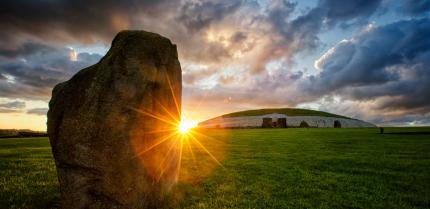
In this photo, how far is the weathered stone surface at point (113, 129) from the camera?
6.02 m

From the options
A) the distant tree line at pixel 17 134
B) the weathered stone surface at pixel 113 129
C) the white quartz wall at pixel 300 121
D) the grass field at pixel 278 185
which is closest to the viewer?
the weathered stone surface at pixel 113 129

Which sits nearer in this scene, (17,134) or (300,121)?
(17,134)

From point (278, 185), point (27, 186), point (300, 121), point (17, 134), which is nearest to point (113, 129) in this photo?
point (27, 186)

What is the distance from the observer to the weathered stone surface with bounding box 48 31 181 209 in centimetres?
602

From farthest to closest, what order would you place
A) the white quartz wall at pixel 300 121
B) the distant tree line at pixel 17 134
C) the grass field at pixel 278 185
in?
the white quartz wall at pixel 300 121 < the distant tree line at pixel 17 134 < the grass field at pixel 278 185

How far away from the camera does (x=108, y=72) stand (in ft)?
21.4

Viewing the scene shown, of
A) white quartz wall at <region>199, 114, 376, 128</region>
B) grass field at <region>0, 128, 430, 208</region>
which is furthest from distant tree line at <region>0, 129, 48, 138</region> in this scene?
white quartz wall at <region>199, 114, 376, 128</region>

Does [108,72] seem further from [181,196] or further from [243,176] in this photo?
[243,176]

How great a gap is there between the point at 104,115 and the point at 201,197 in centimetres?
406

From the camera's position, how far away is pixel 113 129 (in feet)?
19.9

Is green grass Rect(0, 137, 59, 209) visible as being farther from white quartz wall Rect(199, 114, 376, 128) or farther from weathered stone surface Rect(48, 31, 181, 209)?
white quartz wall Rect(199, 114, 376, 128)

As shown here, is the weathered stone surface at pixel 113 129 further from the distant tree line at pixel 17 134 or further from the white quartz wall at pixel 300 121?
the white quartz wall at pixel 300 121

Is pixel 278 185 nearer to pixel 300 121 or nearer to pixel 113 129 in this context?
pixel 113 129

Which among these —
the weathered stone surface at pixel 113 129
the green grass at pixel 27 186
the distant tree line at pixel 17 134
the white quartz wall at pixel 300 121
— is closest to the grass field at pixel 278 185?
the green grass at pixel 27 186
